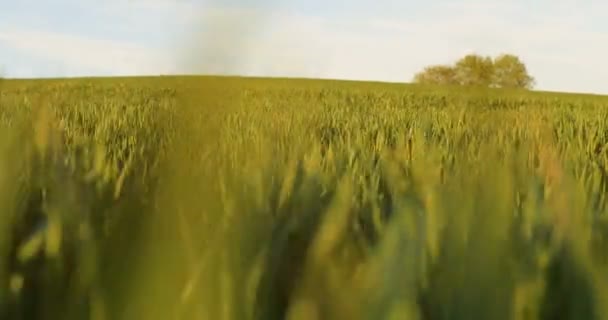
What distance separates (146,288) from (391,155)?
0.81 m

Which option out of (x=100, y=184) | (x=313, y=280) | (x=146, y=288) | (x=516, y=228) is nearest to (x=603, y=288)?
(x=516, y=228)

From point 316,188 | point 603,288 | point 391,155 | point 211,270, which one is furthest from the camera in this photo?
point 391,155

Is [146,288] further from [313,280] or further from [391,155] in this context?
[391,155]

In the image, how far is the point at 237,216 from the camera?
599mm

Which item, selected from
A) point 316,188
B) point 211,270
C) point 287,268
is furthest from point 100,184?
point 211,270

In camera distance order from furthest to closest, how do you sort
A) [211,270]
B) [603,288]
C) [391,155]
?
[391,155] → [603,288] → [211,270]

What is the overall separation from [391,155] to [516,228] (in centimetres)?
58

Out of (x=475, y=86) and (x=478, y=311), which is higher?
(x=475, y=86)

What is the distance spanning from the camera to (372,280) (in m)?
0.53

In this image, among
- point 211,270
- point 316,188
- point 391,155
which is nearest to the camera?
point 211,270

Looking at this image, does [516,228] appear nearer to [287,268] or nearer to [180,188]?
[287,268]

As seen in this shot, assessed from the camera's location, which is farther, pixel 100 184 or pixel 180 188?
pixel 100 184

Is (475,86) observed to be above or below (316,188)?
above

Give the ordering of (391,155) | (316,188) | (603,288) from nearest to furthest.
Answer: (603,288) < (316,188) < (391,155)
